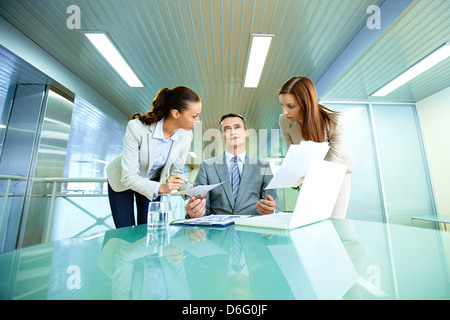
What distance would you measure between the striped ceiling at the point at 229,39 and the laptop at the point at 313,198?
7.95 feet

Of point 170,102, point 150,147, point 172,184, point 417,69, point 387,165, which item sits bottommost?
point 172,184

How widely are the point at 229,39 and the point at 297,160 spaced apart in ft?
9.20

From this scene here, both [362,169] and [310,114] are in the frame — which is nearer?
[310,114]

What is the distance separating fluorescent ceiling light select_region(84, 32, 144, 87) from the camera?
Result: 2.94 meters

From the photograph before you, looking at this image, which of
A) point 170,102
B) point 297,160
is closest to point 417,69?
point 170,102

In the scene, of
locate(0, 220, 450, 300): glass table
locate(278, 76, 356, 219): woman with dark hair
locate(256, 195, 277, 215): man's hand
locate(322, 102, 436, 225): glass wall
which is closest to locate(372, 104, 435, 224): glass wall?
locate(322, 102, 436, 225): glass wall

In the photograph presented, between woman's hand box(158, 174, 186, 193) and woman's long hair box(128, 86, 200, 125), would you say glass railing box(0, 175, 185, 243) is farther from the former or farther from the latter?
woman's hand box(158, 174, 186, 193)

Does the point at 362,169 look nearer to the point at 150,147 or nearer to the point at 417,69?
the point at 417,69

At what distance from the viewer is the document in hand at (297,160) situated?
0.72 meters

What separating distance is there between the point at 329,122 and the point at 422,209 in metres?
3.92

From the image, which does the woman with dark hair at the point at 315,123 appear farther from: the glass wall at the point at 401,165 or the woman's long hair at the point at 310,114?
the glass wall at the point at 401,165

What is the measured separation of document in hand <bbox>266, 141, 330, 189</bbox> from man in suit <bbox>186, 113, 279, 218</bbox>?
49 cm

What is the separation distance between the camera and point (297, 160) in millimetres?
746

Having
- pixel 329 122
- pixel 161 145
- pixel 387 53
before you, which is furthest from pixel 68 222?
pixel 387 53
